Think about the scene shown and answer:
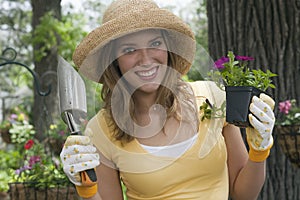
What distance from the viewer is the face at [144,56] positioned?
1699 mm

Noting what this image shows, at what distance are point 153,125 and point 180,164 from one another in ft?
0.47

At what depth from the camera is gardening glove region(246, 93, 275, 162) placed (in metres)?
1.67

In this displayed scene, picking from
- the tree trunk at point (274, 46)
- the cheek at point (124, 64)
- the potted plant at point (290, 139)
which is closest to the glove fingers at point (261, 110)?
the cheek at point (124, 64)

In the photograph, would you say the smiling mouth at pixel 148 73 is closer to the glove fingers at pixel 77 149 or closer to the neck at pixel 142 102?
the neck at pixel 142 102

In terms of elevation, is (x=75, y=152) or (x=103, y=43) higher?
(x=103, y=43)

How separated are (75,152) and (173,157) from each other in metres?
0.31

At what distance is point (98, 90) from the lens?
185 centimetres

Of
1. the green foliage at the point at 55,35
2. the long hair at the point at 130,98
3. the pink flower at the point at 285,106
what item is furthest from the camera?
the green foliage at the point at 55,35

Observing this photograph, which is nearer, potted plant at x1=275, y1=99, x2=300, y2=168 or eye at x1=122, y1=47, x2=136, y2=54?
eye at x1=122, y1=47, x2=136, y2=54

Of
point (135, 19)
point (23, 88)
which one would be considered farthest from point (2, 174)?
point (23, 88)

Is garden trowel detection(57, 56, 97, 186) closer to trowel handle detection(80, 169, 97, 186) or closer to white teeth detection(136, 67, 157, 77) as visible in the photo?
trowel handle detection(80, 169, 97, 186)

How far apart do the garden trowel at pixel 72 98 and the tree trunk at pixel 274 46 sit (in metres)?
1.28

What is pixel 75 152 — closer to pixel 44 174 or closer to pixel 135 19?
pixel 135 19

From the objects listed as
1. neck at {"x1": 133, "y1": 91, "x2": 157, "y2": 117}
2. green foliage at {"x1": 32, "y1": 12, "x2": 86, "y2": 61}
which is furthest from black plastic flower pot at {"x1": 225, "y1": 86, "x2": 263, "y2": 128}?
green foliage at {"x1": 32, "y1": 12, "x2": 86, "y2": 61}
